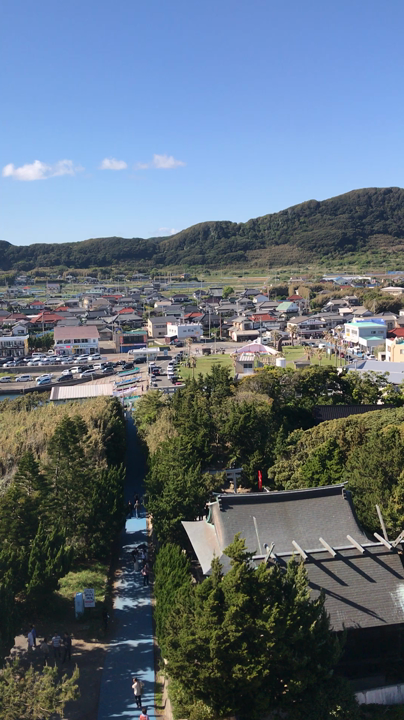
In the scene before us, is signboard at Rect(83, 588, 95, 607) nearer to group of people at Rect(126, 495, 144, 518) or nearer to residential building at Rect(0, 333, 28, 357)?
group of people at Rect(126, 495, 144, 518)

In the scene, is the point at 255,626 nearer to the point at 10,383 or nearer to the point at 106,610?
the point at 106,610

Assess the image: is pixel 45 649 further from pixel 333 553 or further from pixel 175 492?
pixel 333 553

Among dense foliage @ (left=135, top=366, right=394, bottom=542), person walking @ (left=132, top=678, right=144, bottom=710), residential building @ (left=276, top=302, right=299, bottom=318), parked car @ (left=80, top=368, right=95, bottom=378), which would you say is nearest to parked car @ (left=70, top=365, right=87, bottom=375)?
parked car @ (left=80, top=368, right=95, bottom=378)

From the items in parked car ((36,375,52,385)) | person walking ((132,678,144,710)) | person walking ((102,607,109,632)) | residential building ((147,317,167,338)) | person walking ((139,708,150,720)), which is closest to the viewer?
person walking ((139,708,150,720))

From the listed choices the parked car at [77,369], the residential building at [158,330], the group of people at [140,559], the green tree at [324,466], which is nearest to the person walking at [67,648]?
the group of people at [140,559]

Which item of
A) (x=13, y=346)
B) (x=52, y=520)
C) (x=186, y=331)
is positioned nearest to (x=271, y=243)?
(x=186, y=331)

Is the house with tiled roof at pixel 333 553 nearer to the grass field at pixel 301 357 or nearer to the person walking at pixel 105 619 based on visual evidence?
the person walking at pixel 105 619
